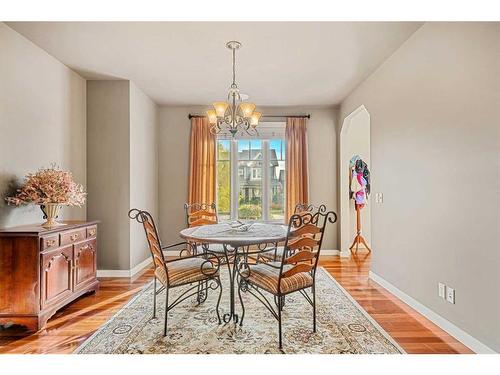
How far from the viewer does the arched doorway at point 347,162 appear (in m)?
5.41

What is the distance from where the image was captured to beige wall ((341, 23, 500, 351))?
6.92 ft

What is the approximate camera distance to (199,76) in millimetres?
4051

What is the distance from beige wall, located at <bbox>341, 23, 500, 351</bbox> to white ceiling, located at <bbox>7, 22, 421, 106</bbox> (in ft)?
1.53

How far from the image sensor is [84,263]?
3.33 m

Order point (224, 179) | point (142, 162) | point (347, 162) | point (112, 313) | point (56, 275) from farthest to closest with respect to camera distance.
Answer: point (224, 179) → point (347, 162) → point (142, 162) → point (112, 313) → point (56, 275)

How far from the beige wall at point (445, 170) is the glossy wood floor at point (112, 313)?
194 mm

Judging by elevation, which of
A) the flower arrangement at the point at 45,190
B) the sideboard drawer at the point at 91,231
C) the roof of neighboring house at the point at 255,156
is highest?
the roof of neighboring house at the point at 255,156

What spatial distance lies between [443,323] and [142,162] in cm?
413

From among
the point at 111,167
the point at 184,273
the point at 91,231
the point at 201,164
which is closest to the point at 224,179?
the point at 201,164

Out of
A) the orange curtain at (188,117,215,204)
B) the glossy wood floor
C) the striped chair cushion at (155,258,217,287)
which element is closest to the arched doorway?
the glossy wood floor

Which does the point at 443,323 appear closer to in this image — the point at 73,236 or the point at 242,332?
the point at 242,332

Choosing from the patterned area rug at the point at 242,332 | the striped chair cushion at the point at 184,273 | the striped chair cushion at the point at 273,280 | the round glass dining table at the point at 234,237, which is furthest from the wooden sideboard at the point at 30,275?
the striped chair cushion at the point at 273,280

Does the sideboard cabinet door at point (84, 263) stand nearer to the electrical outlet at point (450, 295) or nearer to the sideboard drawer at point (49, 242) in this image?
the sideboard drawer at point (49, 242)
